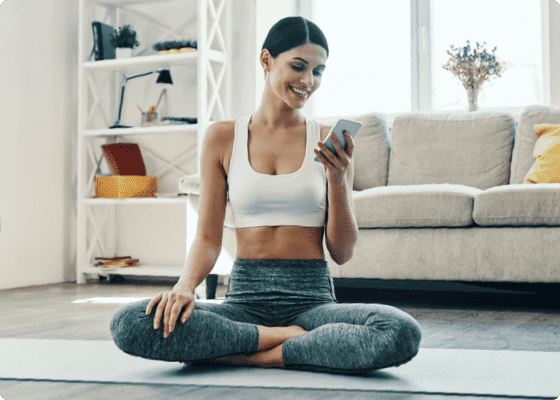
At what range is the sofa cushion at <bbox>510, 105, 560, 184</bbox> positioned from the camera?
2.92 m

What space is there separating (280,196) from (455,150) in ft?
6.18

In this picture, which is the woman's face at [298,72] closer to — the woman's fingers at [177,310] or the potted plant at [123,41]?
the woman's fingers at [177,310]

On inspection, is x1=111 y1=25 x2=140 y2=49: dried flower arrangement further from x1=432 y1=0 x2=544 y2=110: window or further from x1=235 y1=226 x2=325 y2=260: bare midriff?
x1=235 y1=226 x2=325 y2=260: bare midriff

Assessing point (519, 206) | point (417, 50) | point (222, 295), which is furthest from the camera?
point (417, 50)

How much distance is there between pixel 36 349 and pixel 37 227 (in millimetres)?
2097

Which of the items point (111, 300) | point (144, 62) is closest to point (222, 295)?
point (111, 300)

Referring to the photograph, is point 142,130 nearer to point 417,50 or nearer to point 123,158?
point 123,158

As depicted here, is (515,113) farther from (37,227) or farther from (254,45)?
(37,227)

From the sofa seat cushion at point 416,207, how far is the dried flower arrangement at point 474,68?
0.96 meters

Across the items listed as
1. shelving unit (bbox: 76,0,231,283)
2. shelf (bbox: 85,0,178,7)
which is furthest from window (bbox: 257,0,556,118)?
shelf (bbox: 85,0,178,7)

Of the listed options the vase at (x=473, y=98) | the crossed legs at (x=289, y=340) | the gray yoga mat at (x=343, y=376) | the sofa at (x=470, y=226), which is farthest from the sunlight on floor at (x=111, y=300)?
the vase at (x=473, y=98)

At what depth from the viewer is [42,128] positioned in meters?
3.56

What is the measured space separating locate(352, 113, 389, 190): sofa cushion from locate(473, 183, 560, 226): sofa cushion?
847 millimetres

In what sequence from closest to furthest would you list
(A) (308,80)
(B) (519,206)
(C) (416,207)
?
(A) (308,80) < (B) (519,206) < (C) (416,207)
